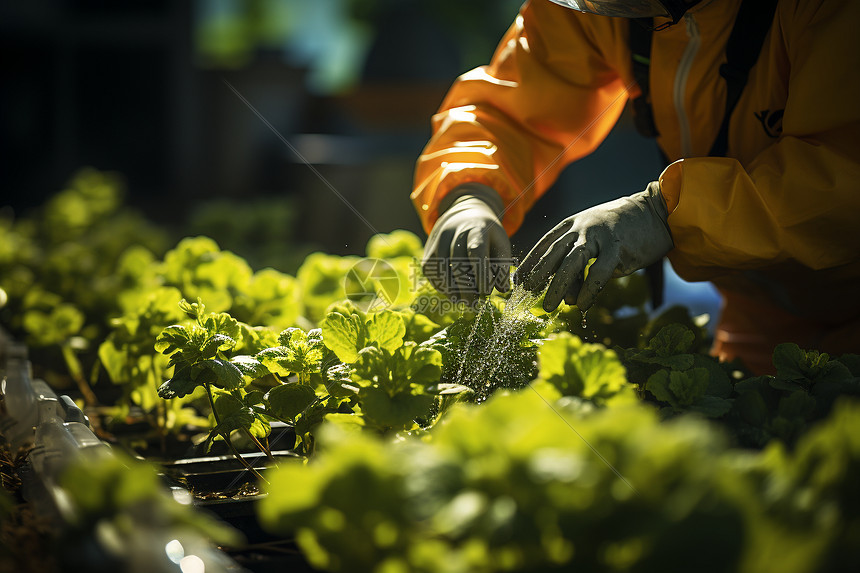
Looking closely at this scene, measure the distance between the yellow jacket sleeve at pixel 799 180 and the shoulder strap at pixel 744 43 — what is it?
0.04 meters

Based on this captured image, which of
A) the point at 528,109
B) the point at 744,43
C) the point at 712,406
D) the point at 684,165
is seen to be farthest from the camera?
the point at 528,109

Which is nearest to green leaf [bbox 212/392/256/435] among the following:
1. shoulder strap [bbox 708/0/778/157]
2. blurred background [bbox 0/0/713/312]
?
shoulder strap [bbox 708/0/778/157]

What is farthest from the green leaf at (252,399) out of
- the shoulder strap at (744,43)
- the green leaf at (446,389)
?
the shoulder strap at (744,43)

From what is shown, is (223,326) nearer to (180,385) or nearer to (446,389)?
(180,385)

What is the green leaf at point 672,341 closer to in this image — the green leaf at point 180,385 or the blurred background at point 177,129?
the green leaf at point 180,385

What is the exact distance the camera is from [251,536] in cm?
88

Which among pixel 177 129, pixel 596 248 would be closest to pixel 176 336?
pixel 596 248

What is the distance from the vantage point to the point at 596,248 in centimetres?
102

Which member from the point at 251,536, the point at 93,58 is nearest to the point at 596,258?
the point at 251,536

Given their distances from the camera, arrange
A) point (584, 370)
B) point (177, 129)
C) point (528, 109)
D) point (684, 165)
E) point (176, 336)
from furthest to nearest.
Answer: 1. point (177, 129)
2. point (528, 109)
3. point (684, 165)
4. point (176, 336)
5. point (584, 370)

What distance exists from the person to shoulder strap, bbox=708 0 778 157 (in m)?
0.01

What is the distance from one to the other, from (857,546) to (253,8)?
11.0 m

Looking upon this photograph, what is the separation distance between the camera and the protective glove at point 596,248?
100 centimetres

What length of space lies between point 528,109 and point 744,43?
16.1 inches
